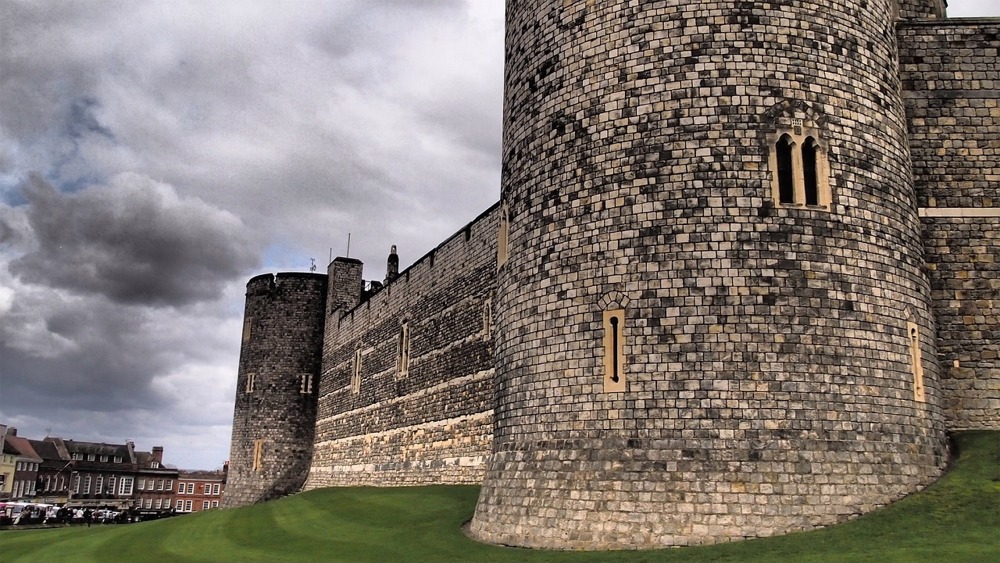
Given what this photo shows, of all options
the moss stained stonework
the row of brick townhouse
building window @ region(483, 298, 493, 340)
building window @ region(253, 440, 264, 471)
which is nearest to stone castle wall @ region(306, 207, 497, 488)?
building window @ region(483, 298, 493, 340)

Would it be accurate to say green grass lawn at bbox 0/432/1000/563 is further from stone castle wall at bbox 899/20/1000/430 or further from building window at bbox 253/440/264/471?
building window at bbox 253/440/264/471

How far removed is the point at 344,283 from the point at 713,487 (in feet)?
97.0

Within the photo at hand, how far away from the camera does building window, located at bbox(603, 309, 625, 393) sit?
1120cm

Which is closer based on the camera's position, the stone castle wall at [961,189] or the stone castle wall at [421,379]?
the stone castle wall at [961,189]

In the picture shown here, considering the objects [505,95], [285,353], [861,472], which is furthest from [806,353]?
[285,353]

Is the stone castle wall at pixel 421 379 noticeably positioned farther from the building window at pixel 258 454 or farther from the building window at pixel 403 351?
the building window at pixel 258 454

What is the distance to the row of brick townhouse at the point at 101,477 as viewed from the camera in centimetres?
7012

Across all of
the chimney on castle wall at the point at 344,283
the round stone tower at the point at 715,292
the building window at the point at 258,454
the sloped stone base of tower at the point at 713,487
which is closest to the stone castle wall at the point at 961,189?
the round stone tower at the point at 715,292

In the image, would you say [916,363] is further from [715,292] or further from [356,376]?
[356,376]

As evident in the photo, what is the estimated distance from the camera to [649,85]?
11891 millimetres

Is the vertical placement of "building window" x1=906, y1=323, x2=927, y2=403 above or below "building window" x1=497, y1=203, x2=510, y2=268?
below

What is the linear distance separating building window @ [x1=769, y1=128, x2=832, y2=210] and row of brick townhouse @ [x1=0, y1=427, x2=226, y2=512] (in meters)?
66.5

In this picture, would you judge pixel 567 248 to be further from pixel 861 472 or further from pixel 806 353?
pixel 861 472

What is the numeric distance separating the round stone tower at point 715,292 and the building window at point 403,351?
1469 cm
